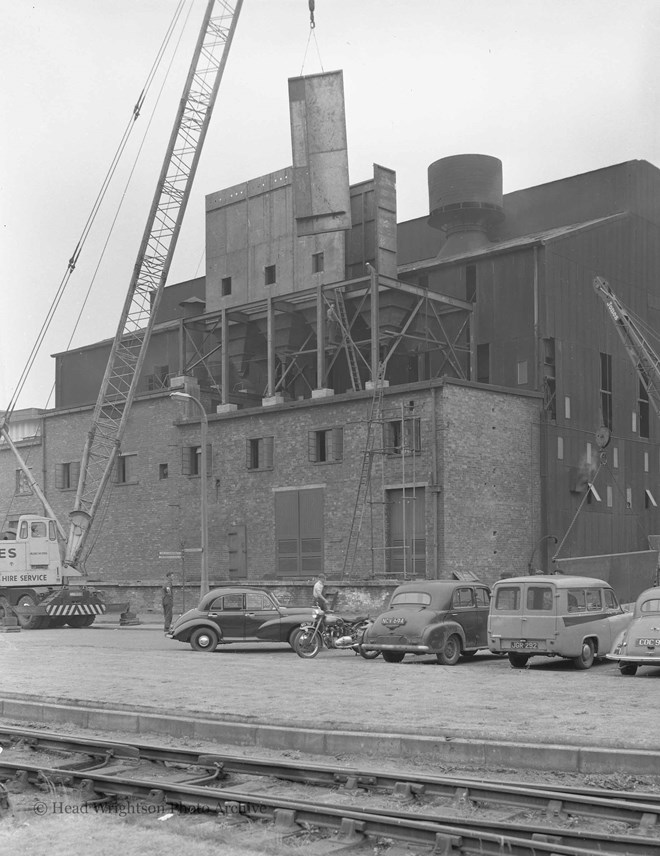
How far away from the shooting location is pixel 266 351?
2030 inches

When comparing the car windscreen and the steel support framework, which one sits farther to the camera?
the steel support framework

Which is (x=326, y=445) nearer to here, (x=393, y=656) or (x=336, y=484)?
(x=336, y=484)

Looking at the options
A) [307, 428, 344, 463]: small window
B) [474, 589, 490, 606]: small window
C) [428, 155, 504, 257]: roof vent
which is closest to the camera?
[474, 589, 490, 606]: small window

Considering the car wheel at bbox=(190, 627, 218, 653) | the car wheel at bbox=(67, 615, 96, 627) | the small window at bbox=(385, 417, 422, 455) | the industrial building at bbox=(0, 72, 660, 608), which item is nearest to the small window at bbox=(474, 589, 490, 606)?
the car wheel at bbox=(190, 627, 218, 653)

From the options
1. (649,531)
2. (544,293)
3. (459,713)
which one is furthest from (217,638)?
(649,531)

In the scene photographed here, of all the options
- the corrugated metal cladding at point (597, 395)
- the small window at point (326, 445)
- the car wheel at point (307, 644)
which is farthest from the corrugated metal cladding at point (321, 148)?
the car wheel at point (307, 644)

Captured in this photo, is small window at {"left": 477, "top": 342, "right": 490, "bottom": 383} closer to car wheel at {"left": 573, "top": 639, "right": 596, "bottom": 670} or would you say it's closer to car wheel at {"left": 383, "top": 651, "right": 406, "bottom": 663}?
car wheel at {"left": 383, "top": 651, "right": 406, "bottom": 663}

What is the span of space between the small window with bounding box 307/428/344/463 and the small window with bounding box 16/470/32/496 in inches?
844

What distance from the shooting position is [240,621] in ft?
79.8

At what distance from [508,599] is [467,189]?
3792 centimetres

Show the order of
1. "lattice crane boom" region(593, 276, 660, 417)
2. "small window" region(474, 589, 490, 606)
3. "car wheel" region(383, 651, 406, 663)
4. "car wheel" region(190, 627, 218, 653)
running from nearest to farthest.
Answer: "car wheel" region(383, 651, 406, 663) → "small window" region(474, 589, 490, 606) → "car wheel" region(190, 627, 218, 653) → "lattice crane boom" region(593, 276, 660, 417)

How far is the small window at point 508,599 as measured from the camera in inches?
802

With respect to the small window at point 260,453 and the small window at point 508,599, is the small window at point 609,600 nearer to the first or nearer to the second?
the small window at point 508,599

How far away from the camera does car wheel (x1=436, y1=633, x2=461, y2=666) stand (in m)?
20.8
